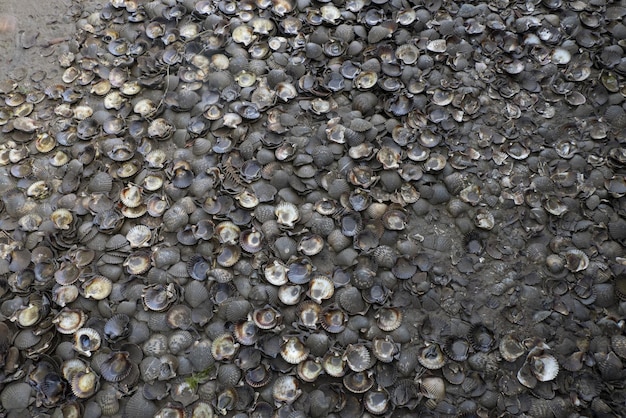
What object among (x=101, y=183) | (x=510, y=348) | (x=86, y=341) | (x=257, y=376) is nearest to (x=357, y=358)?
(x=257, y=376)

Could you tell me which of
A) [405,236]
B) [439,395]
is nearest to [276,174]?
[405,236]

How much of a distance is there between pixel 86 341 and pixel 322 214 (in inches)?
32.2

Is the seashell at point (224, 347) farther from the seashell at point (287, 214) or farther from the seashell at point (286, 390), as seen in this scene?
the seashell at point (287, 214)

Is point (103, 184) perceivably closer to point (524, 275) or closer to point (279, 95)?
point (279, 95)

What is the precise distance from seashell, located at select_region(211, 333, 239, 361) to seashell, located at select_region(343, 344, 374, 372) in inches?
12.9

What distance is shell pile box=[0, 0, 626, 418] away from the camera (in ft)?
4.63

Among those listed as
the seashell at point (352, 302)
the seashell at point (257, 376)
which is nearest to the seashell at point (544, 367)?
the seashell at point (352, 302)

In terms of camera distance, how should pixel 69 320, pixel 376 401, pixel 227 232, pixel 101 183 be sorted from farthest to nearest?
pixel 101 183 < pixel 227 232 < pixel 69 320 < pixel 376 401

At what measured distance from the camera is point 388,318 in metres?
1.48

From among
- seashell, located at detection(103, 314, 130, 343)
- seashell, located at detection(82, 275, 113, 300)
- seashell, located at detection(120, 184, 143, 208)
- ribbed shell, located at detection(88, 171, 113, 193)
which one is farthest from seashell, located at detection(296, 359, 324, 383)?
ribbed shell, located at detection(88, 171, 113, 193)

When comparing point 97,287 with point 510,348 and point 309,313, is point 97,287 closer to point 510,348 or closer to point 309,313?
point 309,313

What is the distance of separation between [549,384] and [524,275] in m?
0.33

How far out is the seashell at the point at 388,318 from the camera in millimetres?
1471

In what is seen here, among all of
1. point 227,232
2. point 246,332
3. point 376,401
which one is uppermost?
point 227,232
